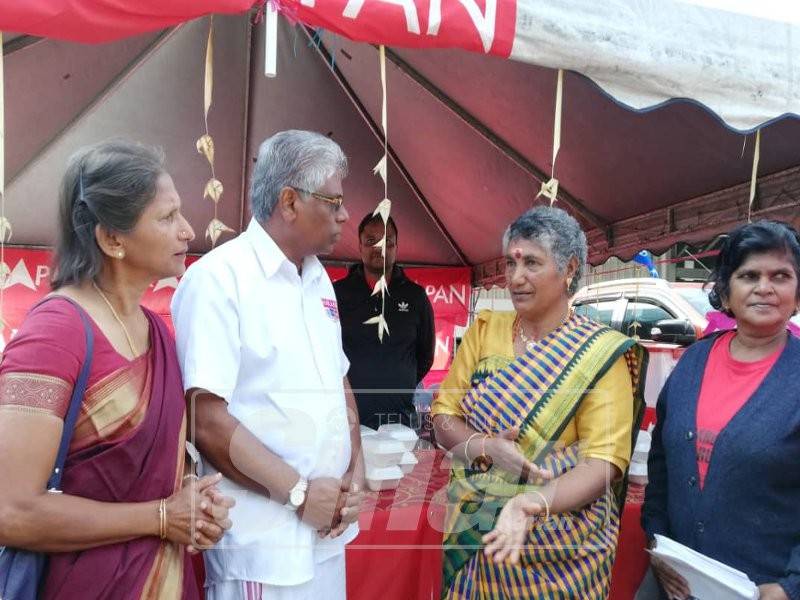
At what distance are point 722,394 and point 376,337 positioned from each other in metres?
1.94

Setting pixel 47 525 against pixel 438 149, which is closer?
pixel 47 525

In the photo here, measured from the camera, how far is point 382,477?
1.93 metres

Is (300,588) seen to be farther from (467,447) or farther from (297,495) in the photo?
(467,447)

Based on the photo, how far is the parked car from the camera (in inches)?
224

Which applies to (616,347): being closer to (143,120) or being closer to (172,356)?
(172,356)

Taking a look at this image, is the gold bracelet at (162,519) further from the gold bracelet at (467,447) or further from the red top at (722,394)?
the red top at (722,394)

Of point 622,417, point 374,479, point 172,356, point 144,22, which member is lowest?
point 374,479

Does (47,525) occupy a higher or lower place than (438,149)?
lower

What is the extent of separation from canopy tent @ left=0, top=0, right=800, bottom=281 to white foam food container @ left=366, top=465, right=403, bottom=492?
1331 mm

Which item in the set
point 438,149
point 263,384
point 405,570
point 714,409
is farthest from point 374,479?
point 438,149

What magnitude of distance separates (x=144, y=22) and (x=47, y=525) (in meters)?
1.28

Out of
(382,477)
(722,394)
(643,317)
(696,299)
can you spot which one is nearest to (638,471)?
(722,394)

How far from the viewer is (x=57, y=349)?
105 cm

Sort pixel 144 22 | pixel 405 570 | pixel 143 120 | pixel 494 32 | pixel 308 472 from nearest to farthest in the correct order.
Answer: pixel 308 472
pixel 144 22
pixel 494 32
pixel 405 570
pixel 143 120
